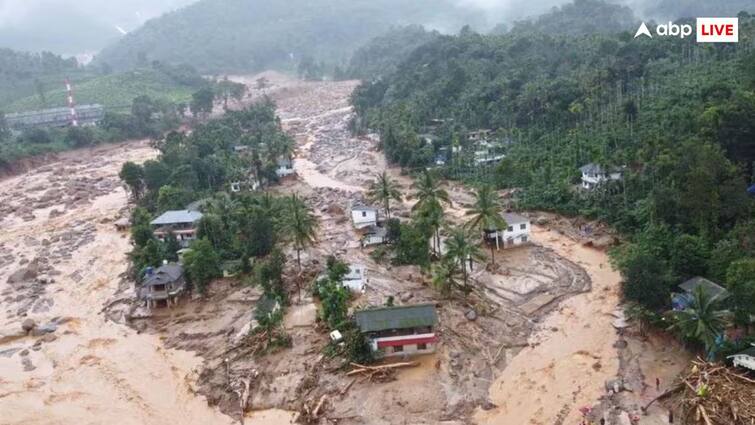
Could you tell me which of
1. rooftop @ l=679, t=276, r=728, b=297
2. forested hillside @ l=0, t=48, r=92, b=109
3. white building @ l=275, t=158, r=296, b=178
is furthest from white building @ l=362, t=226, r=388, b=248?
forested hillside @ l=0, t=48, r=92, b=109

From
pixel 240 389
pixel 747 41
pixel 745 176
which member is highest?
pixel 747 41

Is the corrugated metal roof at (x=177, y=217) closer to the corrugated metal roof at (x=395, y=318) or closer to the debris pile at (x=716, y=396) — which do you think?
the corrugated metal roof at (x=395, y=318)

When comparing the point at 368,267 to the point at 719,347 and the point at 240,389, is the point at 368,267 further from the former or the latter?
the point at 719,347

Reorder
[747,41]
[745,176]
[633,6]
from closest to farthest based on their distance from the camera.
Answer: [745,176], [747,41], [633,6]

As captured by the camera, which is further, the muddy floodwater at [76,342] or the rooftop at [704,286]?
the muddy floodwater at [76,342]

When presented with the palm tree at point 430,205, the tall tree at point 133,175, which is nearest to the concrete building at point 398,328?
the palm tree at point 430,205

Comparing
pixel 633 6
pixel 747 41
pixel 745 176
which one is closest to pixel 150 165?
pixel 745 176
